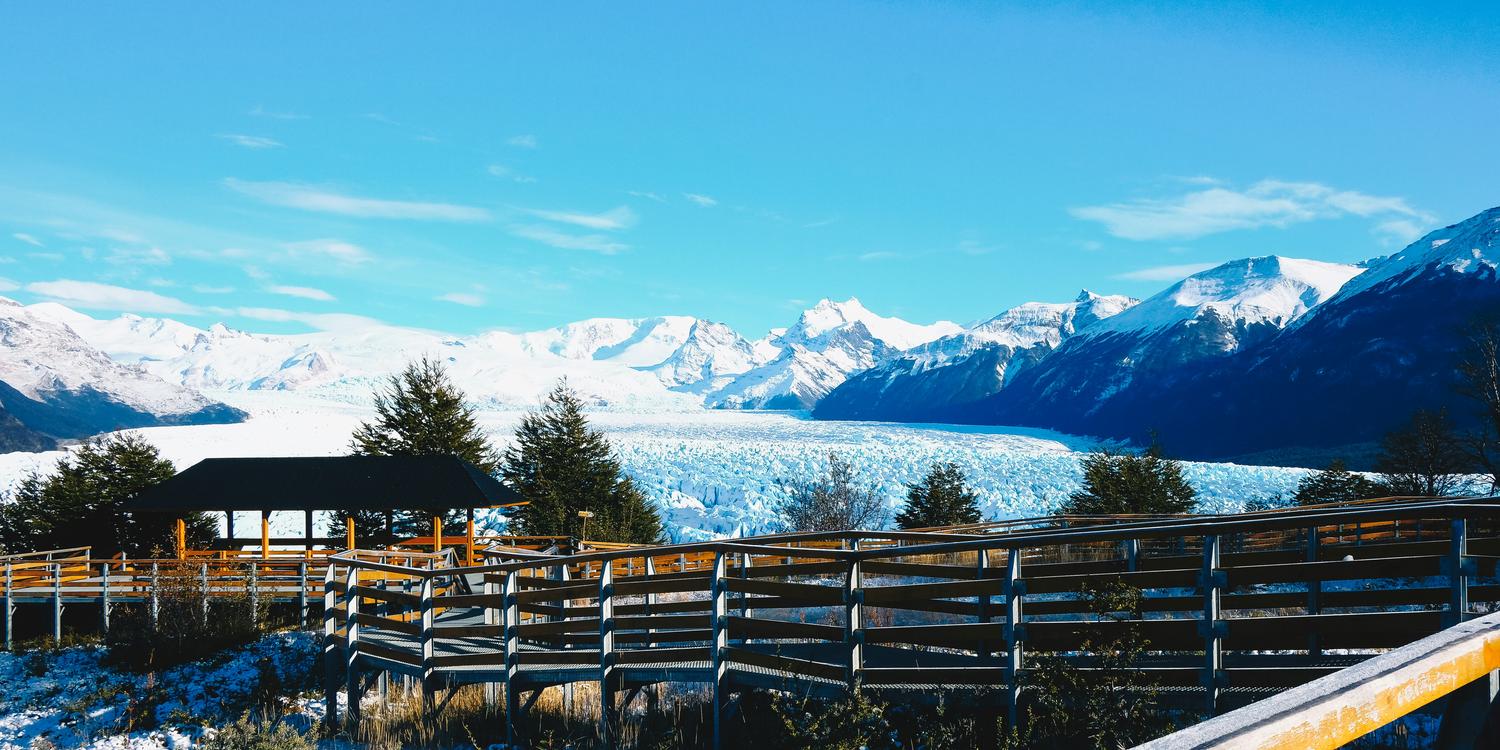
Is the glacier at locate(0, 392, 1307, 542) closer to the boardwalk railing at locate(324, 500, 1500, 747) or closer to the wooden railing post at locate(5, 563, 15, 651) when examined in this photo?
the wooden railing post at locate(5, 563, 15, 651)

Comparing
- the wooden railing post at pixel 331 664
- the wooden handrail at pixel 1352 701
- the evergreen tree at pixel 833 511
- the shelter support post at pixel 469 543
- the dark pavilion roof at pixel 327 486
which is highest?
the wooden handrail at pixel 1352 701

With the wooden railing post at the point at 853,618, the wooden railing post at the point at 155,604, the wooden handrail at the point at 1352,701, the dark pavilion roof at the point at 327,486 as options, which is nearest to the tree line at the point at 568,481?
the dark pavilion roof at the point at 327,486

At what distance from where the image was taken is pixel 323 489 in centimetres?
2908

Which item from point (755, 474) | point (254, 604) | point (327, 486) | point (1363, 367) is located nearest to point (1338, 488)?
point (327, 486)

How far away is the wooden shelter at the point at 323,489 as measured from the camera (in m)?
28.0

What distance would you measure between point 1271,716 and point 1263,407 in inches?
8020

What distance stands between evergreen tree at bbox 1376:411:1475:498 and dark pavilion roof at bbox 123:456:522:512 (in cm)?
2920

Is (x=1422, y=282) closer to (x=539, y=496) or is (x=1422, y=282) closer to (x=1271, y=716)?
(x=539, y=496)

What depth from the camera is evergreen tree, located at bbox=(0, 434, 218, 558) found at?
3678 cm

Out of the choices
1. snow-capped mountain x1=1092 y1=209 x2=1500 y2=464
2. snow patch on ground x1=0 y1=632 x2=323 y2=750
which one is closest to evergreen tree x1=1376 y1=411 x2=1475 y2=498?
snow patch on ground x1=0 y1=632 x2=323 y2=750

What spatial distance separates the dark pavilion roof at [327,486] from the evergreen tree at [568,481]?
1124 cm

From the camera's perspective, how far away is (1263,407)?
18600cm

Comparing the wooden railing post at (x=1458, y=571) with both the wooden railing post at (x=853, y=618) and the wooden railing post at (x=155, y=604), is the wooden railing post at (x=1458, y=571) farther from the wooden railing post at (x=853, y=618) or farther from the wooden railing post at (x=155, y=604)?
the wooden railing post at (x=155, y=604)

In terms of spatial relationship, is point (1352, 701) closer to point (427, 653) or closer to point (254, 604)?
point (427, 653)
